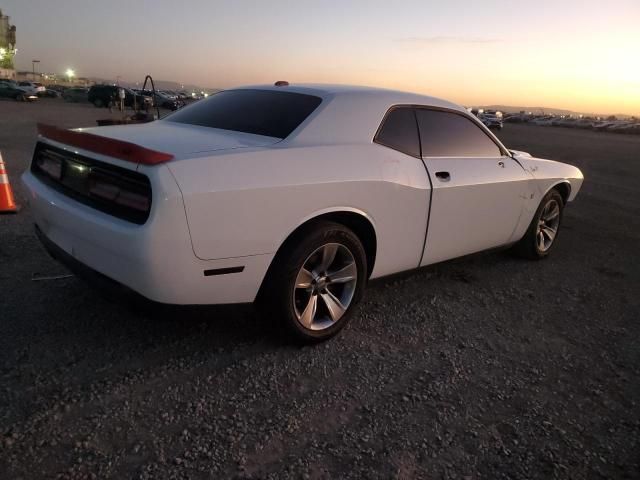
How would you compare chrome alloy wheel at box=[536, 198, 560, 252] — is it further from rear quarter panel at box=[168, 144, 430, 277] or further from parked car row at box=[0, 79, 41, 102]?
parked car row at box=[0, 79, 41, 102]

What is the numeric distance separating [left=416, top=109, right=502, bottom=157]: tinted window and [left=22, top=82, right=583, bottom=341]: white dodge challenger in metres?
0.01

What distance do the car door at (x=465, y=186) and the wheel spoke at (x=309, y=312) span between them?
0.99 meters

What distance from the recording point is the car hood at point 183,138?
98.0 inches

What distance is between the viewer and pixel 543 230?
5.00 meters

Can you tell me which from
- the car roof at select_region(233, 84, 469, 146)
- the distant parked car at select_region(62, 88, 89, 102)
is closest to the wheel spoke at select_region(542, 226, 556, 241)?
the car roof at select_region(233, 84, 469, 146)

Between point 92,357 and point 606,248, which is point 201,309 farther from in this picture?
point 606,248

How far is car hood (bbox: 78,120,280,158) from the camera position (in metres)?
2.49

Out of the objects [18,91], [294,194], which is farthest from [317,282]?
[18,91]

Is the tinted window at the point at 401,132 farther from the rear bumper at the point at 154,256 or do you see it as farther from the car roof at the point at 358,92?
the rear bumper at the point at 154,256

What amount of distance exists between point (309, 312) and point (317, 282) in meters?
0.18

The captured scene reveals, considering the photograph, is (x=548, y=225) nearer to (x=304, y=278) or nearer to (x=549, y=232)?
(x=549, y=232)

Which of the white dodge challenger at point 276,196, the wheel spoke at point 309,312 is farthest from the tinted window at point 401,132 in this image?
the wheel spoke at point 309,312

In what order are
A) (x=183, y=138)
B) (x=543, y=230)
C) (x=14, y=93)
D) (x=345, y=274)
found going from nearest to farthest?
(x=183, y=138)
(x=345, y=274)
(x=543, y=230)
(x=14, y=93)

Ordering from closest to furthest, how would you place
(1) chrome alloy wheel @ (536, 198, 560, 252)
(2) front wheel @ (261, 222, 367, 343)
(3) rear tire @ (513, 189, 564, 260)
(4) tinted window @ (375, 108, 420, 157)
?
(2) front wheel @ (261, 222, 367, 343), (4) tinted window @ (375, 108, 420, 157), (3) rear tire @ (513, 189, 564, 260), (1) chrome alloy wheel @ (536, 198, 560, 252)
